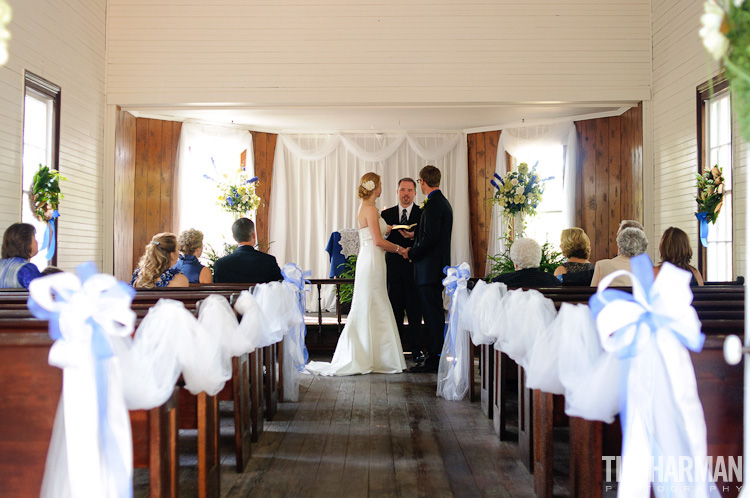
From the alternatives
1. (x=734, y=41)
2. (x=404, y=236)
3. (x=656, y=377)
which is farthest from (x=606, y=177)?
(x=734, y=41)

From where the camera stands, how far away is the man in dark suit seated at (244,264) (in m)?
5.21

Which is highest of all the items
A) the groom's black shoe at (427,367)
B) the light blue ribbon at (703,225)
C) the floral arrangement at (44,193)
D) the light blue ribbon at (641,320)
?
the floral arrangement at (44,193)

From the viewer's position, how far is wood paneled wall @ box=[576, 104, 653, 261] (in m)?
8.85

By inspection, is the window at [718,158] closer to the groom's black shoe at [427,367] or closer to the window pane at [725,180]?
the window pane at [725,180]

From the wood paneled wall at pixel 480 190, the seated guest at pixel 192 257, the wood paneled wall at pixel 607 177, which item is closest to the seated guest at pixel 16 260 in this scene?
the seated guest at pixel 192 257

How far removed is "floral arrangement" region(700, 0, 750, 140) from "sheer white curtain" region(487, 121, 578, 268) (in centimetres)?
851

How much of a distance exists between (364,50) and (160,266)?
15.4 feet

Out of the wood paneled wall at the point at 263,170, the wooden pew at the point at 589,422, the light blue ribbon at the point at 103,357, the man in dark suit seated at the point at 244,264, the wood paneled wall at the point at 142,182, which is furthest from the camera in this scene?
the wood paneled wall at the point at 263,170

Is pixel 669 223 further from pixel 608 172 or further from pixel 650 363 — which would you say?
pixel 650 363

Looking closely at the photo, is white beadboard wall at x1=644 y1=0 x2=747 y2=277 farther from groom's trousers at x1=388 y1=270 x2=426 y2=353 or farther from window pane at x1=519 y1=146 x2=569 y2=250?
groom's trousers at x1=388 y1=270 x2=426 y2=353

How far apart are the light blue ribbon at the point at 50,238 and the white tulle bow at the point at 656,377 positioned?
5.68 m

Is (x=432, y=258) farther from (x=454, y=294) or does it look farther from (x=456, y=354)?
(x=456, y=354)

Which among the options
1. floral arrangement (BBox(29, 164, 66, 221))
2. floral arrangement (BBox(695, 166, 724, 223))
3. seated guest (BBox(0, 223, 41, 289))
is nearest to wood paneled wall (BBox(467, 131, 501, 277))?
floral arrangement (BBox(695, 166, 724, 223))

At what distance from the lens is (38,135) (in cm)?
658
